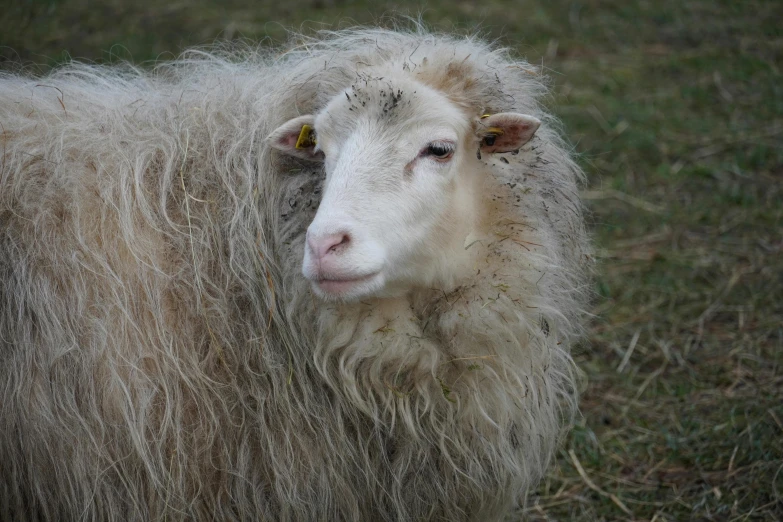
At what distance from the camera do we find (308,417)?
2.49 metres

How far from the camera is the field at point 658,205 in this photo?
3.38 metres

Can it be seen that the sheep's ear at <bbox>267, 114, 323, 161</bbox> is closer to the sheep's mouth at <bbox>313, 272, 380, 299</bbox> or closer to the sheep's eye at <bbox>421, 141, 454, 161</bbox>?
the sheep's eye at <bbox>421, 141, 454, 161</bbox>

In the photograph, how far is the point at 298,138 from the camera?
2.50 m

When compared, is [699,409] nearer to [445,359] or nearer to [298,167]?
[445,359]

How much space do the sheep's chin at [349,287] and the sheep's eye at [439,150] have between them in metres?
0.39

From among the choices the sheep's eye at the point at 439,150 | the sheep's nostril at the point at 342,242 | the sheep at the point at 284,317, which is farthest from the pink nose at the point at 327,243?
the sheep's eye at the point at 439,150

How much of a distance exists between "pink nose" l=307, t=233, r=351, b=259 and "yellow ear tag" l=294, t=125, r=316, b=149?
487mm

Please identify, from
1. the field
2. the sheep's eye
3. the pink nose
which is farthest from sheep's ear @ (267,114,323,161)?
the field

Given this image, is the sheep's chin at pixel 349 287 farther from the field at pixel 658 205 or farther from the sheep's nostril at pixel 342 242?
the field at pixel 658 205

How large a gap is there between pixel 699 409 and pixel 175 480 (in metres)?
2.32

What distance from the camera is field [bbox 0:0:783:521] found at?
3.38m

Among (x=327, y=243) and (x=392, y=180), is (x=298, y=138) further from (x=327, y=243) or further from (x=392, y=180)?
(x=327, y=243)

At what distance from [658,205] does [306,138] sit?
→ 321cm

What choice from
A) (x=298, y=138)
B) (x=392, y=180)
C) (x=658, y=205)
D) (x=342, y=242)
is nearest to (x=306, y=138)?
(x=298, y=138)
